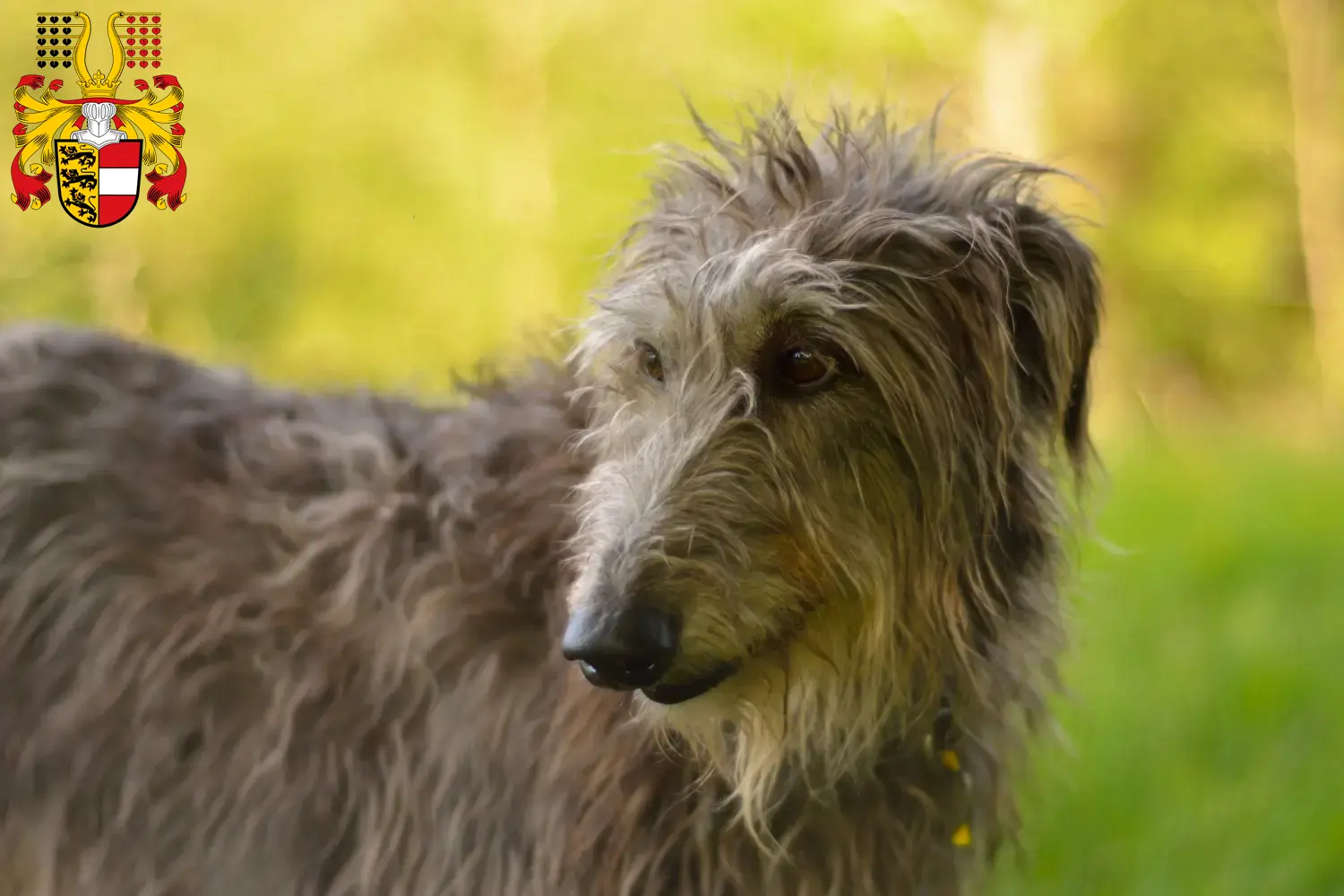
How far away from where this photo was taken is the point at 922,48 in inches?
484

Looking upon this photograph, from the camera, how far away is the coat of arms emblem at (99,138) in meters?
3.12

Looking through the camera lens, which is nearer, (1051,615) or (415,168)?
(1051,615)

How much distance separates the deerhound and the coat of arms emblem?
528 mm

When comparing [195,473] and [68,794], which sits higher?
[195,473]

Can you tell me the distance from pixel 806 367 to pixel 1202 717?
286cm

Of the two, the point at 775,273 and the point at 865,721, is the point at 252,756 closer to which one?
the point at 865,721

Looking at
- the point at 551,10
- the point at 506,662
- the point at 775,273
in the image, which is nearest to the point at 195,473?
the point at 506,662

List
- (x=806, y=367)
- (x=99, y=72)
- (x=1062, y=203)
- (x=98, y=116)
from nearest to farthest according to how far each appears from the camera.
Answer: (x=806, y=367) < (x=1062, y=203) < (x=98, y=116) < (x=99, y=72)

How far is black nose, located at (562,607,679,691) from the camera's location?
6.12 ft

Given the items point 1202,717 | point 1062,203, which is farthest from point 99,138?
Answer: point 1202,717

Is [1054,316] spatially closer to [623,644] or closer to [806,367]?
[806,367]

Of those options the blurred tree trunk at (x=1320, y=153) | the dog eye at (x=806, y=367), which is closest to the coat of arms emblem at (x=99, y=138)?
the dog eye at (x=806, y=367)

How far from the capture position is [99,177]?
3.17 meters

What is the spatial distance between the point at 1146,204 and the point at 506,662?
15.9 metres
